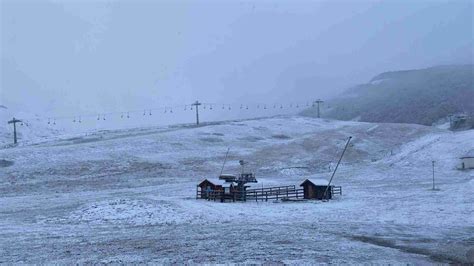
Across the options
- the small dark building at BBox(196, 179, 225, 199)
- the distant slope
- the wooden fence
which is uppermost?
the distant slope

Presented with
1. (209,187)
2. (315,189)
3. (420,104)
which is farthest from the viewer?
(420,104)

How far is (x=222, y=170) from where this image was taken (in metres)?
68.1

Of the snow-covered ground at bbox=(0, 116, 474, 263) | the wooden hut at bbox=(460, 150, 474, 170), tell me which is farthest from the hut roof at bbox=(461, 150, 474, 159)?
the snow-covered ground at bbox=(0, 116, 474, 263)

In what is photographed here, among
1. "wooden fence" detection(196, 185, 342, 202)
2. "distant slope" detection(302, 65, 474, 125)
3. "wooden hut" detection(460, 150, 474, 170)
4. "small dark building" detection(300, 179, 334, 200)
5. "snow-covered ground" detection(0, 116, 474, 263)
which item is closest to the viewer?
"snow-covered ground" detection(0, 116, 474, 263)

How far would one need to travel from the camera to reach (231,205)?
41.1m

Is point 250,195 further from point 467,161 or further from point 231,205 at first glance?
point 467,161

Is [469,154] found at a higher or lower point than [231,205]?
higher

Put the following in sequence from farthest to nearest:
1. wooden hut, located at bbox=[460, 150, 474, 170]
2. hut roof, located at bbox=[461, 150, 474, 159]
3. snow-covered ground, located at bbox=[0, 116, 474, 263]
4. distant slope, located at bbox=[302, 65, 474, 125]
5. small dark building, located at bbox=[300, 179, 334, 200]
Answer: distant slope, located at bbox=[302, 65, 474, 125] < hut roof, located at bbox=[461, 150, 474, 159] < wooden hut, located at bbox=[460, 150, 474, 170] < small dark building, located at bbox=[300, 179, 334, 200] < snow-covered ground, located at bbox=[0, 116, 474, 263]

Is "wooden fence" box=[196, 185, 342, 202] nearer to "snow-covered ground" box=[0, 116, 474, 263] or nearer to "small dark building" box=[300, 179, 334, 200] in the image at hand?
"small dark building" box=[300, 179, 334, 200]

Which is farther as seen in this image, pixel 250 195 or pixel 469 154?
pixel 469 154

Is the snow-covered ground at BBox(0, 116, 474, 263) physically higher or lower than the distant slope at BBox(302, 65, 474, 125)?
lower

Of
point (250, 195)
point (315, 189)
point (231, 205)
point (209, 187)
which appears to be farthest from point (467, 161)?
point (231, 205)

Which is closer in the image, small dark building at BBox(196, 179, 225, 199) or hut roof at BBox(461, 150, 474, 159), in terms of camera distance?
small dark building at BBox(196, 179, 225, 199)

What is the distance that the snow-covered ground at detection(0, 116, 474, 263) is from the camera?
72.5 feet
